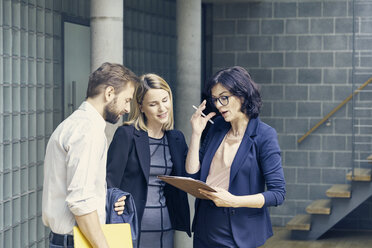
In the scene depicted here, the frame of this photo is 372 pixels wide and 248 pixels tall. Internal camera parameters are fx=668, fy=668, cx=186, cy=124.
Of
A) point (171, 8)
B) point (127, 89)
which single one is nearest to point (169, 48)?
point (171, 8)

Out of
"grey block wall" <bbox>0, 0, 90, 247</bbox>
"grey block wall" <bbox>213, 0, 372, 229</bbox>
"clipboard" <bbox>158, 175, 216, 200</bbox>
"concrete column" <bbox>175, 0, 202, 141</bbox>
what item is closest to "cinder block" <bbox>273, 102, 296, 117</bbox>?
"grey block wall" <bbox>213, 0, 372, 229</bbox>

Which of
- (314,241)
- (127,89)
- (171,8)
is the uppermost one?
(171,8)

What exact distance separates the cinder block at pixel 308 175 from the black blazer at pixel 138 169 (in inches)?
186

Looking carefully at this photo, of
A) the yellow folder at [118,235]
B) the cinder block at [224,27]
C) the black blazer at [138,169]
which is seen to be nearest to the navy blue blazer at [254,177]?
the black blazer at [138,169]

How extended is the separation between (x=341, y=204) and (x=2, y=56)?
3996 millimetres

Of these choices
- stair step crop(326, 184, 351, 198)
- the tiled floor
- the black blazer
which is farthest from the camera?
stair step crop(326, 184, 351, 198)

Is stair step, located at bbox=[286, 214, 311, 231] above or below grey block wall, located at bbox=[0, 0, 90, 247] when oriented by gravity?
below

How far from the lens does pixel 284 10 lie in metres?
7.53

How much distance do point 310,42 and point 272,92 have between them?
0.70m

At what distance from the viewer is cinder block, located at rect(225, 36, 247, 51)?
766 cm

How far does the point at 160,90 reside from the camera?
293cm

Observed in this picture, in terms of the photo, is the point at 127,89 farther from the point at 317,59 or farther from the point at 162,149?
the point at 317,59

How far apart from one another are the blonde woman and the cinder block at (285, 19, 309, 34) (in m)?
4.78

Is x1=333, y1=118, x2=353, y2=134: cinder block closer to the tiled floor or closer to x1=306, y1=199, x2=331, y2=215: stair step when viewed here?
x1=306, y1=199, x2=331, y2=215: stair step
